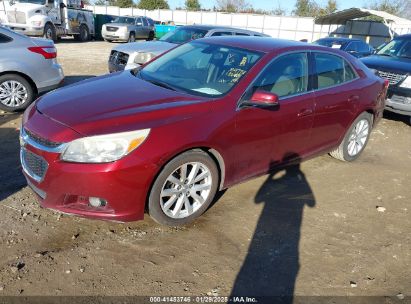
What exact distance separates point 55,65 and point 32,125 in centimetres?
416

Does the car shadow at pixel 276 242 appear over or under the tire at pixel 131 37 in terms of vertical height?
over

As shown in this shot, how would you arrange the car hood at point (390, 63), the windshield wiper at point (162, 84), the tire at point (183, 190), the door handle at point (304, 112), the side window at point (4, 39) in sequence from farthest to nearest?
the car hood at point (390, 63) → the side window at point (4, 39) → the door handle at point (304, 112) → the windshield wiper at point (162, 84) → the tire at point (183, 190)

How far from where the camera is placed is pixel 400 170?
18.4 ft

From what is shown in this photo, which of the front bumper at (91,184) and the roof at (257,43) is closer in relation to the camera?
the front bumper at (91,184)

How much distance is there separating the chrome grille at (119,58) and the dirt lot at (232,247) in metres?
4.20

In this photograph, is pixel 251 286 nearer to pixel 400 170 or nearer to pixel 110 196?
pixel 110 196

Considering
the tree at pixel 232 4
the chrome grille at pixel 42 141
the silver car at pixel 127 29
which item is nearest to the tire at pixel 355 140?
the chrome grille at pixel 42 141

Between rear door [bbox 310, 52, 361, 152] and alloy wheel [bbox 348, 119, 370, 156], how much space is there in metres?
0.40

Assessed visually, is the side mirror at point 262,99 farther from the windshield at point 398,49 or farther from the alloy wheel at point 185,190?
the windshield at point 398,49

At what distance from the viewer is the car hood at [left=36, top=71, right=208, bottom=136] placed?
3197mm

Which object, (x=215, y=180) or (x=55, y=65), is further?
(x=55, y=65)

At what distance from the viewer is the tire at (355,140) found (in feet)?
17.8

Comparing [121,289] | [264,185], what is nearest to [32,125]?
[121,289]

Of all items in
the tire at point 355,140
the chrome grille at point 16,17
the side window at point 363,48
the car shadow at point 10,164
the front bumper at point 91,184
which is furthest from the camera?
the chrome grille at point 16,17
